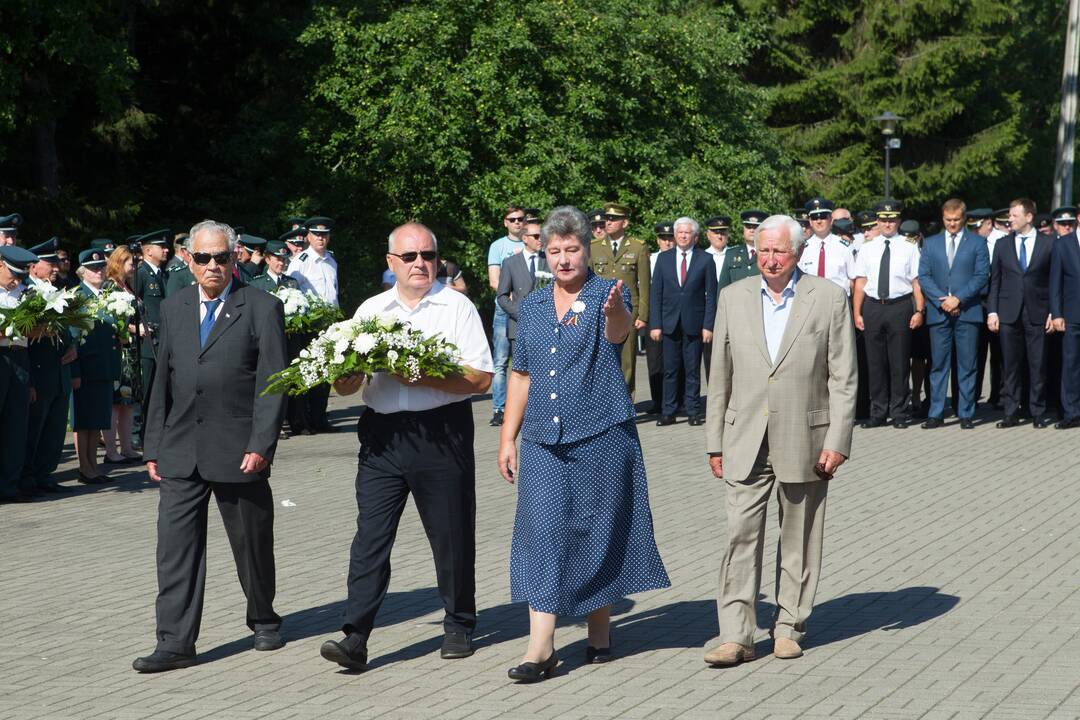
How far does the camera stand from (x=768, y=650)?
23.2ft

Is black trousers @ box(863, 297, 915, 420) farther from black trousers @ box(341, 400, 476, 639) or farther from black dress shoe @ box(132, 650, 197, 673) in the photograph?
black dress shoe @ box(132, 650, 197, 673)

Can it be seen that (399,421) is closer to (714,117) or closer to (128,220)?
(128,220)

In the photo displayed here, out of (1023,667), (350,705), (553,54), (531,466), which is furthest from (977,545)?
(553,54)

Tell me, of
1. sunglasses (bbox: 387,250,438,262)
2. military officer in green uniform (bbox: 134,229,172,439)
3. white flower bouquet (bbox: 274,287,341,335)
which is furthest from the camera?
white flower bouquet (bbox: 274,287,341,335)

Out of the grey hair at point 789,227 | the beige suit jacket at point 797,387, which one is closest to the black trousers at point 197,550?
the beige suit jacket at point 797,387

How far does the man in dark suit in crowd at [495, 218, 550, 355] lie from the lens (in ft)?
52.2

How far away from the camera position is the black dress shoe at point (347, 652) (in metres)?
6.68

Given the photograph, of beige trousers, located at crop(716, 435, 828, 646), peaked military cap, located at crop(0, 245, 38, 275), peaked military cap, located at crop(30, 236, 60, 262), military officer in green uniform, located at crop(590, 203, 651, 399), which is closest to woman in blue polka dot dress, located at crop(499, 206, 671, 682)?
→ beige trousers, located at crop(716, 435, 828, 646)

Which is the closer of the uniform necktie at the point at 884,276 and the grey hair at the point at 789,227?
the grey hair at the point at 789,227

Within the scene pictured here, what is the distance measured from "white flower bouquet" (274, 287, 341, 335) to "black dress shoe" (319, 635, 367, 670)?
8.40 meters

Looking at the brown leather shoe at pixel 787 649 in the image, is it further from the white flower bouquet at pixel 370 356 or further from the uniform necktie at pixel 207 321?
the uniform necktie at pixel 207 321

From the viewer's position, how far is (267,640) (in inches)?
283

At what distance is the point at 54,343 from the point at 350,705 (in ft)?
23.0

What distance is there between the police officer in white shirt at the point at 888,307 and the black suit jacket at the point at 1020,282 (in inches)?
31.9
